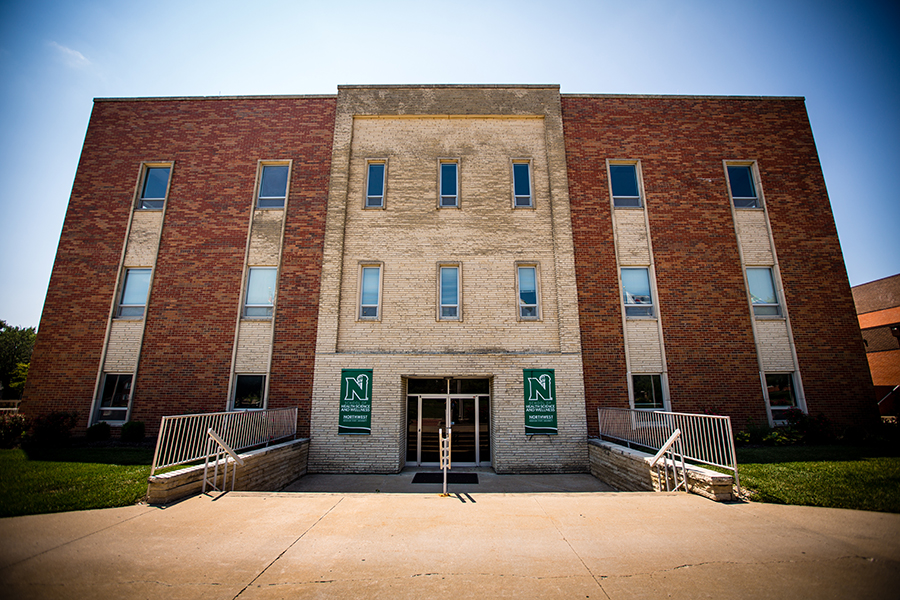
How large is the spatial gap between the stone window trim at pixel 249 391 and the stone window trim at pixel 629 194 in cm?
1296

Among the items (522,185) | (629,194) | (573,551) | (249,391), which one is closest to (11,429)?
(249,391)

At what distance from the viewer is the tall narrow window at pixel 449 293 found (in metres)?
12.2

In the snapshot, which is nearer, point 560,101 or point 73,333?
point 73,333

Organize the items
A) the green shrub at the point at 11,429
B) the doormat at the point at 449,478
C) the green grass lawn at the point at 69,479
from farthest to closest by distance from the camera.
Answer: the green shrub at the point at 11,429 → the doormat at the point at 449,478 → the green grass lawn at the point at 69,479

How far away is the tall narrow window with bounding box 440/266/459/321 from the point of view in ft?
40.0

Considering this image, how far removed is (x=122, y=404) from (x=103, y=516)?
847cm

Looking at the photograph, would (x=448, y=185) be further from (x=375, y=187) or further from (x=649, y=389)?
(x=649, y=389)

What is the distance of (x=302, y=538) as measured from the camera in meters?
4.57

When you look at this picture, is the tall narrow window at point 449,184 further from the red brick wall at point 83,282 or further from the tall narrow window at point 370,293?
the red brick wall at point 83,282

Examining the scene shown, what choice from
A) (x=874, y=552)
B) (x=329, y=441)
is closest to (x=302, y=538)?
(x=874, y=552)

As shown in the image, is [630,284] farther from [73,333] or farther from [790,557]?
[73,333]

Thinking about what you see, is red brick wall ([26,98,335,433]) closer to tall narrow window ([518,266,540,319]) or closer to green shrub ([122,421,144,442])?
green shrub ([122,421,144,442])

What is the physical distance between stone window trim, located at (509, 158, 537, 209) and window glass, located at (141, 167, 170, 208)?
12162mm

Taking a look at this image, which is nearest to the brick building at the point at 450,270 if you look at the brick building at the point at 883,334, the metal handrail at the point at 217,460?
the metal handrail at the point at 217,460
